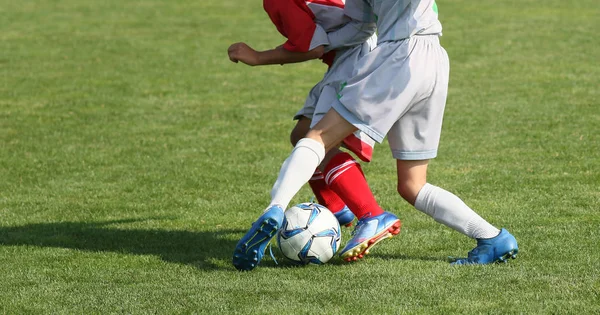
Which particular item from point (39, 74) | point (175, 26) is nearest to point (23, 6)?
point (175, 26)

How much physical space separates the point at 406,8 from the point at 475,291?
1462mm

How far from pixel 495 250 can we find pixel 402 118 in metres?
0.82

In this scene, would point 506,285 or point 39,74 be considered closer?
point 506,285

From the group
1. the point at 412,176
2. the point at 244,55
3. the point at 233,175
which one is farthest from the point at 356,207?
the point at 233,175

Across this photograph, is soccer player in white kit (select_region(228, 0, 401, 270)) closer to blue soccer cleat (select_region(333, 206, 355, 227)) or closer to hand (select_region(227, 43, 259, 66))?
hand (select_region(227, 43, 259, 66))

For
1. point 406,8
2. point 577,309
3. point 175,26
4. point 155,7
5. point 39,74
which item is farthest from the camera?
point 155,7

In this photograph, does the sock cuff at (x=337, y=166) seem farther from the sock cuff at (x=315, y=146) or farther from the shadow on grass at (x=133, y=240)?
the shadow on grass at (x=133, y=240)

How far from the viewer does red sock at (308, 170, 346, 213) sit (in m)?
5.85

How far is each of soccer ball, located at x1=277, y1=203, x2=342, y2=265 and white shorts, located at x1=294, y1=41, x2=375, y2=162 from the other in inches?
16.5

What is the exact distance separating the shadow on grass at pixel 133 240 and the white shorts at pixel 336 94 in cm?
91

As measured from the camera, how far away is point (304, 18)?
5250mm

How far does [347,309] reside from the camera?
4.20 meters

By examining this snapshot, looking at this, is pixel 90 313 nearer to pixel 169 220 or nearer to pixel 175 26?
pixel 169 220

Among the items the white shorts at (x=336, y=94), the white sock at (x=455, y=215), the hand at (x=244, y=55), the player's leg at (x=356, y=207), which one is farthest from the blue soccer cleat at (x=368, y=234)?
the hand at (x=244, y=55)
